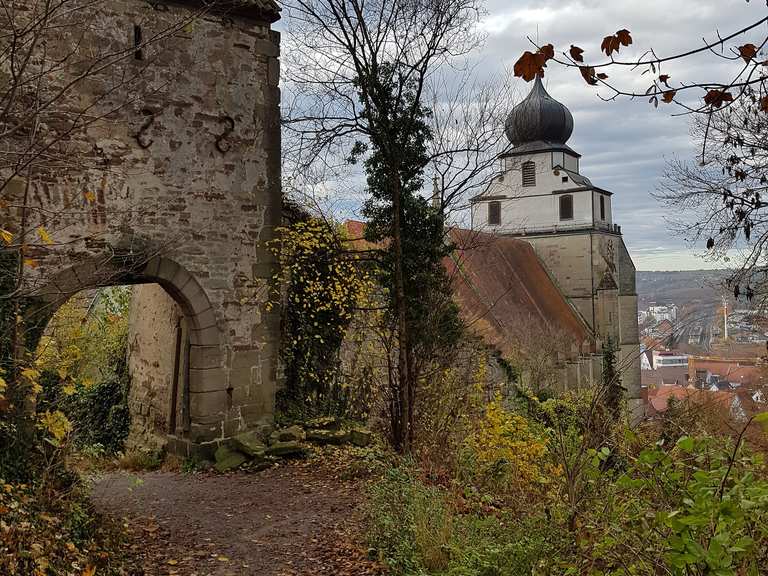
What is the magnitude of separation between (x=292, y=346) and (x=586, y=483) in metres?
6.60

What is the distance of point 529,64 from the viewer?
2.91 metres

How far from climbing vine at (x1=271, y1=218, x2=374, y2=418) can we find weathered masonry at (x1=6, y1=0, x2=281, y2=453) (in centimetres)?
64

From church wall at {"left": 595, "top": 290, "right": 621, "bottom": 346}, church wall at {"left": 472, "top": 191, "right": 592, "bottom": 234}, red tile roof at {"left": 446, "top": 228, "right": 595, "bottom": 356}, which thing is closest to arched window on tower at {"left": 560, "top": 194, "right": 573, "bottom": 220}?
church wall at {"left": 472, "top": 191, "right": 592, "bottom": 234}

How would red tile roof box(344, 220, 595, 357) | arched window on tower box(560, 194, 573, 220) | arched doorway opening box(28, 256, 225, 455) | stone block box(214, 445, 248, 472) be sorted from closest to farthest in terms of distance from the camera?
arched doorway opening box(28, 256, 225, 455)
stone block box(214, 445, 248, 472)
red tile roof box(344, 220, 595, 357)
arched window on tower box(560, 194, 573, 220)

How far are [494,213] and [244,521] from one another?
101 ft

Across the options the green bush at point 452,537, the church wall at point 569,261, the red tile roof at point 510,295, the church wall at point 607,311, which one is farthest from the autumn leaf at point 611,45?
the church wall at point 569,261

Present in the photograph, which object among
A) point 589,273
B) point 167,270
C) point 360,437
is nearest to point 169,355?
point 167,270

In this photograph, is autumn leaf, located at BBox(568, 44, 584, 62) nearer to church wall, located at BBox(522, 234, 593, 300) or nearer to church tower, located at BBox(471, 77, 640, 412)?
church tower, located at BBox(471, 77, 640, 412)

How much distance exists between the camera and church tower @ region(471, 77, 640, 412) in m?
33.8

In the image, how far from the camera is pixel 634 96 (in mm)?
3158

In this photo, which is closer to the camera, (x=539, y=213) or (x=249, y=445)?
(x=249, y=445)

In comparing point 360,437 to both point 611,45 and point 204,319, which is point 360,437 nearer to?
point 204,319

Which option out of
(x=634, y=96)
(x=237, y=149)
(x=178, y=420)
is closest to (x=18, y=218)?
(x=237, y=149)

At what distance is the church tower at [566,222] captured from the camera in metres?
33.8
